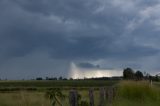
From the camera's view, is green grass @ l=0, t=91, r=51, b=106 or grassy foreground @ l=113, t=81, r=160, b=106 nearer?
green grass @ l=0, t=91, r=51, b=106

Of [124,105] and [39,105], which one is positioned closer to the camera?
[124,105]

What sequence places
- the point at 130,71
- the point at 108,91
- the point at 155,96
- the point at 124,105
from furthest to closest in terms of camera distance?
the point at 130,71
the point at 155,96
the point at 124,105
the point at 108,91

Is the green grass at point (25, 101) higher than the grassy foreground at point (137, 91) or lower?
lower

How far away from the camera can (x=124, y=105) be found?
19688 millimetres

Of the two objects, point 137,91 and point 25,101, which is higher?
point 137,91

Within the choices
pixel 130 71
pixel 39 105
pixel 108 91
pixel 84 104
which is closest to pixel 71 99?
pixel 84 104

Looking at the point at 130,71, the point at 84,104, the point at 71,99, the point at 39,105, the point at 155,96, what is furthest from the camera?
the point at 130,71

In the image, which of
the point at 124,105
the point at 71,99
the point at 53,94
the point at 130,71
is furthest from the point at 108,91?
the point at 130,71

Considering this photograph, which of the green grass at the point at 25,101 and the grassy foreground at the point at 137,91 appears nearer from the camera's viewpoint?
the green grass at the point at 25,101

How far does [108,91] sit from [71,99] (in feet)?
24.5

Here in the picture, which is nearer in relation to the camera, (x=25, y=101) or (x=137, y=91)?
(x=25, y=101)

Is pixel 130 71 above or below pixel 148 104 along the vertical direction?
above

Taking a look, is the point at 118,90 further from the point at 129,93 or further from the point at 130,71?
the point at 130,71

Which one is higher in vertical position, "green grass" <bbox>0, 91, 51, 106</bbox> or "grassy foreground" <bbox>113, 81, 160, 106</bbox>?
"grassy foreground" <bbox>113, 81, 160, 106</bbox>
